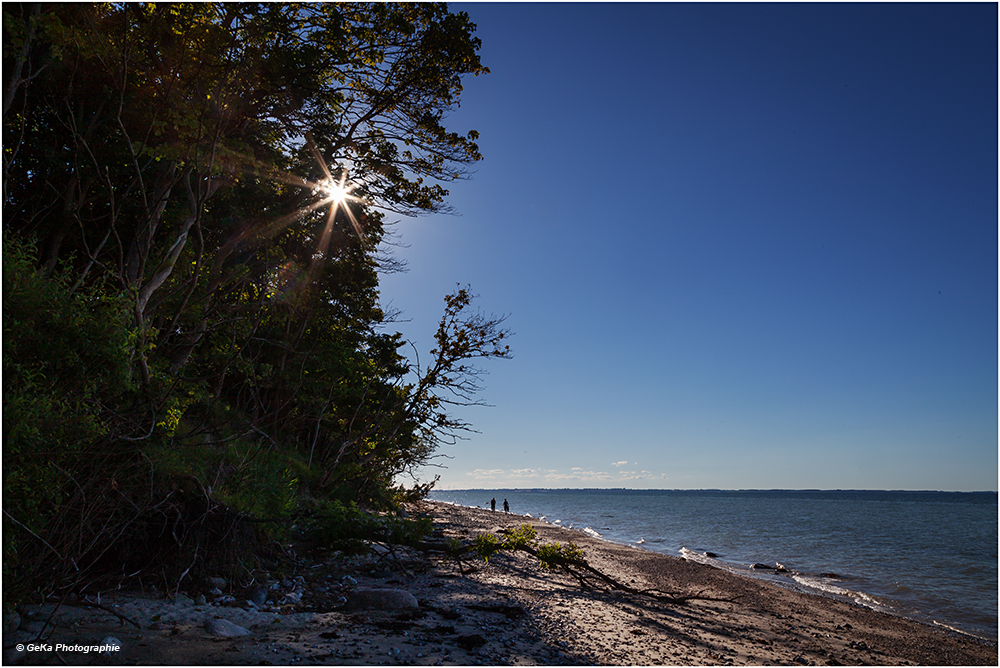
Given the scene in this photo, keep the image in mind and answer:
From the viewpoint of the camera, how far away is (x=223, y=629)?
4.97 meters

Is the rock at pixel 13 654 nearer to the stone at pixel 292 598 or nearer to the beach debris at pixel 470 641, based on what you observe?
the stone at pixel 292 598

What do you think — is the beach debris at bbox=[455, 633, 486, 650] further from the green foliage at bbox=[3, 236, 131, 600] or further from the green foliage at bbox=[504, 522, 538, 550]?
the green foliage at bbox=[3, 236, 131, 600]

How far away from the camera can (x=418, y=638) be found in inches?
219

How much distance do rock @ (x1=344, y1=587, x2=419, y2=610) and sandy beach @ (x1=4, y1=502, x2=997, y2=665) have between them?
20mm

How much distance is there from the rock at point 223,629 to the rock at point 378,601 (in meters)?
1.71

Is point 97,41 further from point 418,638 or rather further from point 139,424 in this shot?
point 418,638

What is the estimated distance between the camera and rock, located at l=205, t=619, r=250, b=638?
193 inches

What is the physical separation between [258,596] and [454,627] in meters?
2.73

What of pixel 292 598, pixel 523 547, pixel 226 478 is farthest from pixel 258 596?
pixel 523 547

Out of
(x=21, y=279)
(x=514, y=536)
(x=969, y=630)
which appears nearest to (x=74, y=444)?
(x=21, y=279)

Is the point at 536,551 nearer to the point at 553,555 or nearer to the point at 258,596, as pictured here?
the point at 553,555

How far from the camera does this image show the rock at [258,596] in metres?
6.23

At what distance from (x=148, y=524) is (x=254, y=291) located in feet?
29.3

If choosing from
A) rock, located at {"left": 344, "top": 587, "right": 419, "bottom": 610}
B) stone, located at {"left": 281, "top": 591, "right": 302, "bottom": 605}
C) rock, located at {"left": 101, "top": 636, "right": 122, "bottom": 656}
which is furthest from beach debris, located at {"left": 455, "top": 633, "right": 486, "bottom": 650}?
rock, located at {"left": 101, "top": 636, "right": 122, "bottom": 656}
